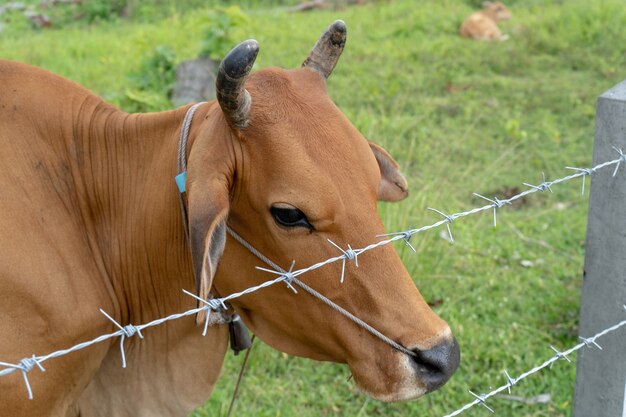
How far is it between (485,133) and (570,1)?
3576 mm

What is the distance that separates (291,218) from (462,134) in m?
4.07

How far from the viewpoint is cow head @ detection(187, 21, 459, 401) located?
1.95 m

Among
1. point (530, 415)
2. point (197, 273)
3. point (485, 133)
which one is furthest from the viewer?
point (485, 133)

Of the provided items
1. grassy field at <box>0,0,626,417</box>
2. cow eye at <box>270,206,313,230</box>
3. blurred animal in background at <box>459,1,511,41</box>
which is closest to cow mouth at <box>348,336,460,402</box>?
cow eye at <box>270,206,313,230</box>

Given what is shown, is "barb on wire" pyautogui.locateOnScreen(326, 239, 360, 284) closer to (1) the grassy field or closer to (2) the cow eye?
(2) the cow eye

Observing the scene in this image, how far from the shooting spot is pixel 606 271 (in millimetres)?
2402

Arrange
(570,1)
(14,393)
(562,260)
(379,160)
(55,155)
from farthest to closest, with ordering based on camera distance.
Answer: (570,1), (562,260), (379,160), (55,155), (14,393)

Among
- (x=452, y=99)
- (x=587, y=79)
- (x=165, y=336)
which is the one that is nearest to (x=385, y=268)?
(x=165, y=336)

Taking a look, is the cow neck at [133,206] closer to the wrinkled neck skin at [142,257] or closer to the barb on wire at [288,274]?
the wrinkled neck skin at [142,257]

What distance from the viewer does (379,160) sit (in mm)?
2539

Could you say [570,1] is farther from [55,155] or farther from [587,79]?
[55,155]

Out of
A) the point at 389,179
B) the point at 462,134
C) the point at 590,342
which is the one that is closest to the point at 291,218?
the point at 389,179

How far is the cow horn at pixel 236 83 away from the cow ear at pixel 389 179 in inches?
24.6

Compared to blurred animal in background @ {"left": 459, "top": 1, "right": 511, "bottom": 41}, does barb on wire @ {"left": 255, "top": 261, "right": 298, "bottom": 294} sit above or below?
above
